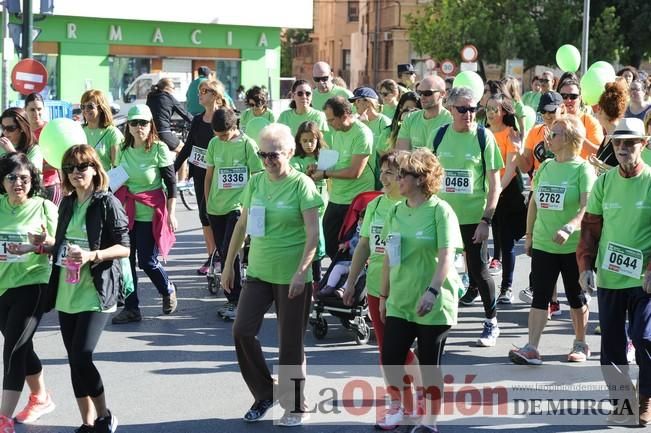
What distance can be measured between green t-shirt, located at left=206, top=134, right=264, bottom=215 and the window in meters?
64.4

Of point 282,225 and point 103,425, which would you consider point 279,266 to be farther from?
point 103,425

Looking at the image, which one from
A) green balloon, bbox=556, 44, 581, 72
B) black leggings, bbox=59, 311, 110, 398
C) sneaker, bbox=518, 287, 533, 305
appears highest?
green balloon, bbox=556, 44, 581, 72

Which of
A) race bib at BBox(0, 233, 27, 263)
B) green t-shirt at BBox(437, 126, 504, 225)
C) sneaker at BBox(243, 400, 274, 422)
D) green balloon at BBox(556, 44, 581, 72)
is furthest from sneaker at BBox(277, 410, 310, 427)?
green balloon at BBox(556, 44, 581, 72)

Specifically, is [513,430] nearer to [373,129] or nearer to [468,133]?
[468,133]

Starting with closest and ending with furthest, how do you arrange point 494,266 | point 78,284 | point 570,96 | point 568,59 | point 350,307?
point 78,284, point 350,307, point 570,96, point 494,266, point 568,59

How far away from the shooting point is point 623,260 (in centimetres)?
675

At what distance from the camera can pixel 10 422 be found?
21.1 ft

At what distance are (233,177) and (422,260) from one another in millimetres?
4007

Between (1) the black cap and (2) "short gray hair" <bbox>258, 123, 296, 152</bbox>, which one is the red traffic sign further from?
(2) "short gray hair" <bbox>258, 123, 296, 152</bbox>

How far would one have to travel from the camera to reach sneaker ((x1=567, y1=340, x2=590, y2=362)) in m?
8.38

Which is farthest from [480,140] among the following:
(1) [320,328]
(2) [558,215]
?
(1) [320,328]

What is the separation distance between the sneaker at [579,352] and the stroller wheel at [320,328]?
2.04 metres

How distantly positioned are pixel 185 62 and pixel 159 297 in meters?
29.9

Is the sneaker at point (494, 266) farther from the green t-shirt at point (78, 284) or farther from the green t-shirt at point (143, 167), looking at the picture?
the green t-shirt at point (78, 284)
